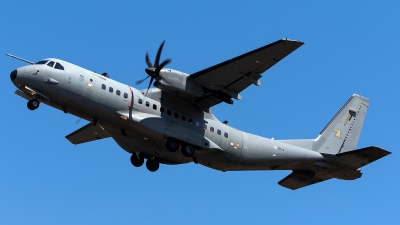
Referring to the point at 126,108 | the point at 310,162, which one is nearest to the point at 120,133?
the point at 126,108

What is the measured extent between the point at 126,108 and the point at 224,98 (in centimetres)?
419

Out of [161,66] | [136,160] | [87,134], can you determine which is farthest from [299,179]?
[87,134]

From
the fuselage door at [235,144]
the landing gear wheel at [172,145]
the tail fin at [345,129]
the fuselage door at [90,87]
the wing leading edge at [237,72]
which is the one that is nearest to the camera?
the wing leading edge at [237,72]

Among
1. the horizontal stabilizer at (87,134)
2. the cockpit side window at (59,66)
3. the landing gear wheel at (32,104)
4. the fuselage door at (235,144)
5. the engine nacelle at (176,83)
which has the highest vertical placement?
the engine nacelle at (176,83)

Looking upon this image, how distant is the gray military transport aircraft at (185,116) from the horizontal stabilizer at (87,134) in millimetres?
50

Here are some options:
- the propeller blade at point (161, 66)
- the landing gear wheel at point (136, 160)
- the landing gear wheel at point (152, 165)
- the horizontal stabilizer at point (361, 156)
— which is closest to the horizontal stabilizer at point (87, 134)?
the landing gear wheel at point (136, 160)

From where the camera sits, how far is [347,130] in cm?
3097

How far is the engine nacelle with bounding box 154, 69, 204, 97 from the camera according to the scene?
25.9m

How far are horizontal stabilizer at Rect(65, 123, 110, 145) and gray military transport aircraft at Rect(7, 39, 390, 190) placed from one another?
5 cm

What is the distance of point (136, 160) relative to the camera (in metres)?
28.6

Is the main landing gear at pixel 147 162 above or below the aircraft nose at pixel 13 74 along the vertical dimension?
below

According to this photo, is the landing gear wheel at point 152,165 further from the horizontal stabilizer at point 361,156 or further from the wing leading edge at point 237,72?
the horizontal stabilizer at point 361,156

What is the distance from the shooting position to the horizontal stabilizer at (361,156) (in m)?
27.1

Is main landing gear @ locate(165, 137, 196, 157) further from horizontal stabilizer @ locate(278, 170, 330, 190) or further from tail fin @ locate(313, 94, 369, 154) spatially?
tail fin @ locate(313, 94, 369, 154)
